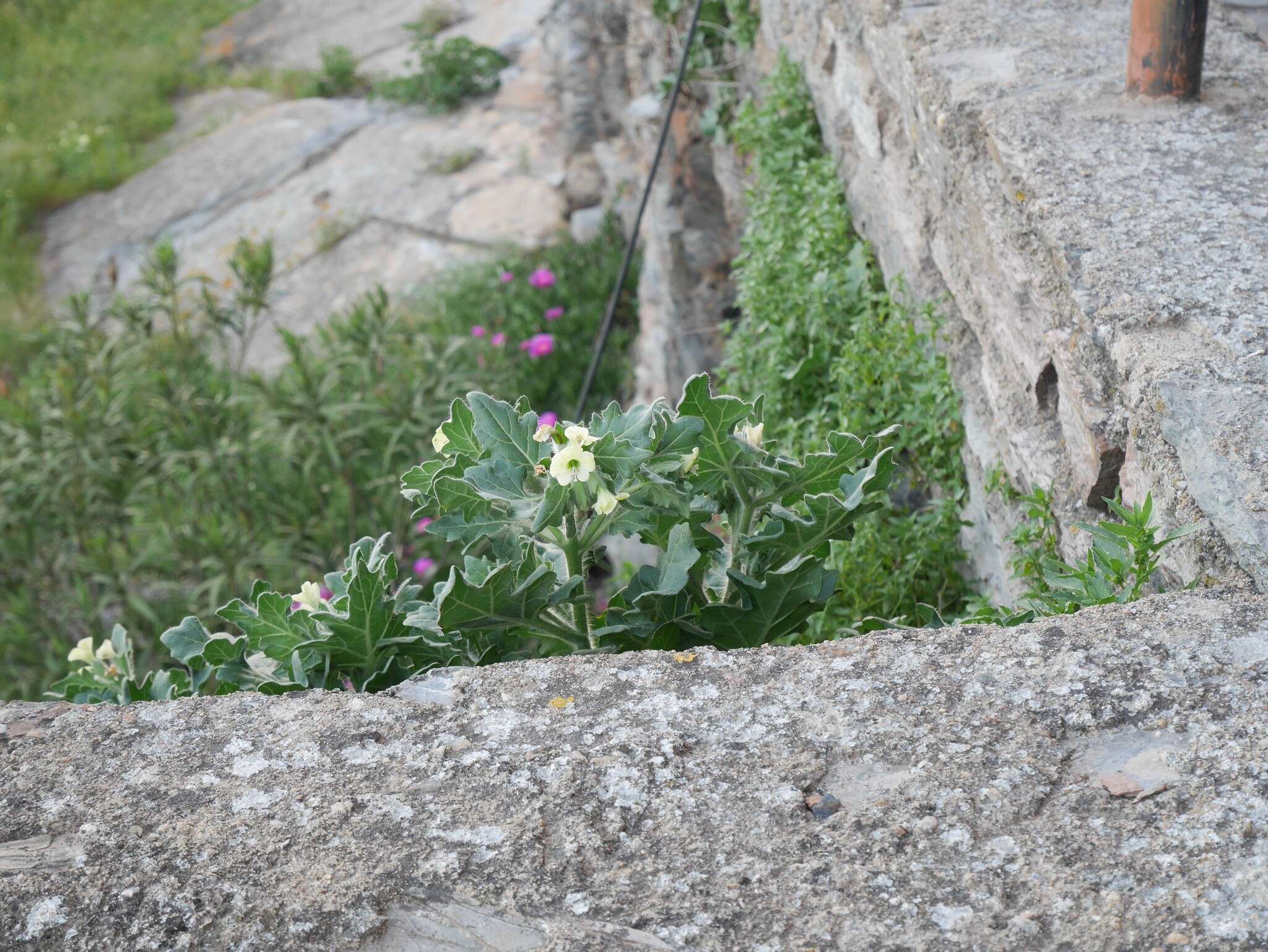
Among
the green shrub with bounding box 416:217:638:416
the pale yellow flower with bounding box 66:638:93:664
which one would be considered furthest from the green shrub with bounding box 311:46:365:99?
the pale yellow flower with bounding box 66:638:93:664

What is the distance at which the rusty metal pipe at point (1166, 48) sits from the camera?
5.66 ft

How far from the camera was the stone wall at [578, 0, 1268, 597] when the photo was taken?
1248mm

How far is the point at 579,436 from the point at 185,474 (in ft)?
10.4

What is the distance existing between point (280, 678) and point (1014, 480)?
1.09m

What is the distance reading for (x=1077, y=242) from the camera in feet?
4.89

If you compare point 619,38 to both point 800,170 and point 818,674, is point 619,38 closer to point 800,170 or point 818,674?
point 800,170

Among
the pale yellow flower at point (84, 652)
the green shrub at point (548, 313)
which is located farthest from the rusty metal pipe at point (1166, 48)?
the green shrub at point (548, 313)

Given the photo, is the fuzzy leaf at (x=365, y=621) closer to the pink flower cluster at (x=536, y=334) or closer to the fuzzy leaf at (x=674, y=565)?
the fuzzy leaf at (x=674, y=565)

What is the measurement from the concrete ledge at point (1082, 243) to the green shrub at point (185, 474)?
206 centimetres

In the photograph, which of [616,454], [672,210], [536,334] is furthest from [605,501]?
[536,334]

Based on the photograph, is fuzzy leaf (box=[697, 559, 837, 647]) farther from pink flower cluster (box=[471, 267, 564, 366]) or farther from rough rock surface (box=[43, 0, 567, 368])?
rough rock surface (box=[43, 0, 567, 368])

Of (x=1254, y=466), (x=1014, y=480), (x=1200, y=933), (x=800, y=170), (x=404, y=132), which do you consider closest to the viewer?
(x=1200, y=933)

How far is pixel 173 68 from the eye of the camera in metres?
9.42

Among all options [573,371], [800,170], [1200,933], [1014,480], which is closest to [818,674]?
[1200,933]
